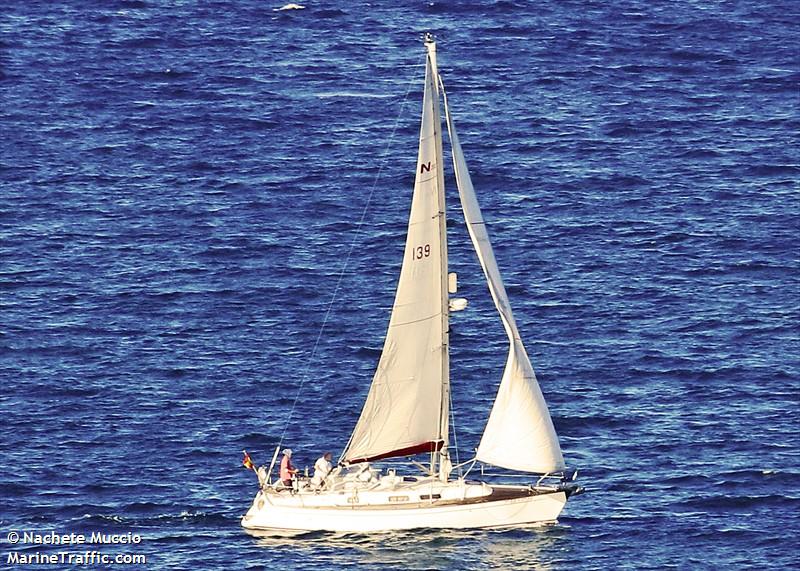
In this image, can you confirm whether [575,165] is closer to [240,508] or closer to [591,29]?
[591,29]

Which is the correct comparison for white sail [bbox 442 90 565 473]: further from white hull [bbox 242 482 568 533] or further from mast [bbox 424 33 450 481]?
mast [bbox 424 33 450 481]

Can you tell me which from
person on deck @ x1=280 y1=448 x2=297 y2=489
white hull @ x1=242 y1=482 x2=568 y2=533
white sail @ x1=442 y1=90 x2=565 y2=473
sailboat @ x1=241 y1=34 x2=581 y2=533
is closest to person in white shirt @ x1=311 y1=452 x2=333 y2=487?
sailboat @ x1=241 y1=34 x2=581 y2=533

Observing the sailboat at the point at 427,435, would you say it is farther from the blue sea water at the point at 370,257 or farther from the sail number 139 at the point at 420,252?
the blue sea water at the point at 370,257

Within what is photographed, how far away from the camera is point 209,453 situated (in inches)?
4033

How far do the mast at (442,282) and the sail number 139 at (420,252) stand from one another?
1.89ft

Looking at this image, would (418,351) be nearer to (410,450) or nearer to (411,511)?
(410,450)

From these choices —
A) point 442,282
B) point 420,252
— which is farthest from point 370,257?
point 420,252

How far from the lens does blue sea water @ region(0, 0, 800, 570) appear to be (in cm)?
9712

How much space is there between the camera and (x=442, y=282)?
91.1 metres

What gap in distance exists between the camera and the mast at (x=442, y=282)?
3460 inches

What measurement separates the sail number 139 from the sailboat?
41 mm

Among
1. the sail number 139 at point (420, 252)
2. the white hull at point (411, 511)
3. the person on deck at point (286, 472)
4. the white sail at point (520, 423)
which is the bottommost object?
the white hull at point (411, 511)

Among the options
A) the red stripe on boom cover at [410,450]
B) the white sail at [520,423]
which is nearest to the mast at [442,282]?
the red stripe on boom cover at [410,450]

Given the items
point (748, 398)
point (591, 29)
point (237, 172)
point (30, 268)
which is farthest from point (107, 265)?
point (591, 29)
